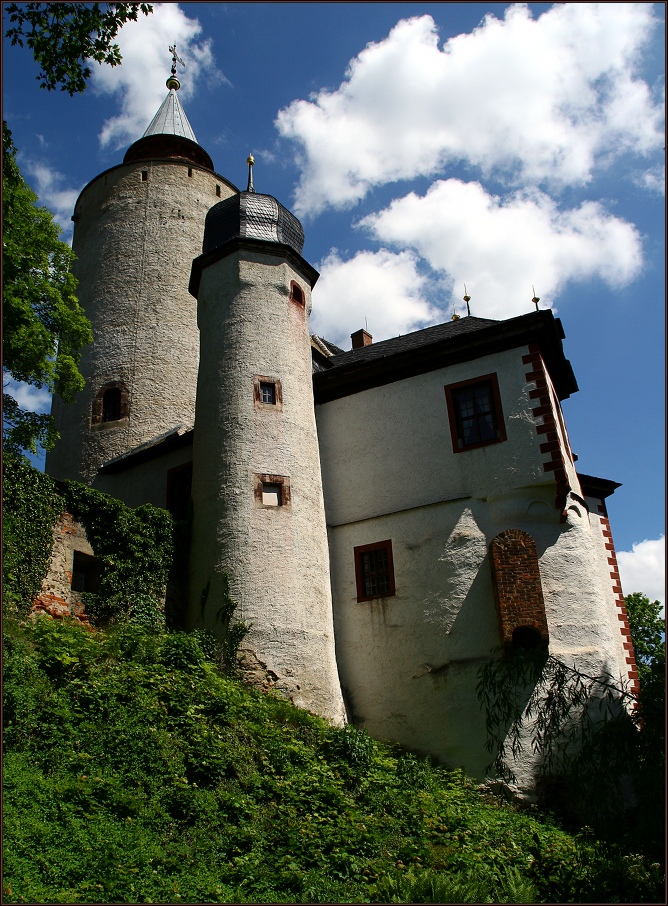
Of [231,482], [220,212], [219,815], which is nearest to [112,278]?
[220,212]

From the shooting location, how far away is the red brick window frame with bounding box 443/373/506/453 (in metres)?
17.8

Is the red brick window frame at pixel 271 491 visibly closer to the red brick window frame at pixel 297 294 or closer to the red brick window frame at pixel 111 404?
the red brick window frame at pixel 297 294

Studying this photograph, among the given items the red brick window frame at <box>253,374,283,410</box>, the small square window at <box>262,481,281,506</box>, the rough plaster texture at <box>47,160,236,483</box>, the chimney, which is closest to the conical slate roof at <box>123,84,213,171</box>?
the rough plaster texture at <box>47,160,236,483</box>

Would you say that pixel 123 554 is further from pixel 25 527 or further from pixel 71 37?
pixel 71 37

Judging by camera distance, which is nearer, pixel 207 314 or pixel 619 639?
pixel 619 639

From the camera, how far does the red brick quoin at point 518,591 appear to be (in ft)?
50.5

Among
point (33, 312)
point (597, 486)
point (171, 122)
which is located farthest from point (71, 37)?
point (171, 122)

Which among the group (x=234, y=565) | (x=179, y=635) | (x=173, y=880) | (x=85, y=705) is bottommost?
(x=173, y=880)

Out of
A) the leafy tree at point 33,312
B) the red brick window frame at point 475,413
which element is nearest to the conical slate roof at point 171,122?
the leafy tree at point 33,312

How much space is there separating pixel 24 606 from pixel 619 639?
11.5m

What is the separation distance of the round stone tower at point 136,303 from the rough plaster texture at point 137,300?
0.03 meters

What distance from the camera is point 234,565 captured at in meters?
16.3

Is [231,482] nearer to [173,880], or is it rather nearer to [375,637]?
[375,637]

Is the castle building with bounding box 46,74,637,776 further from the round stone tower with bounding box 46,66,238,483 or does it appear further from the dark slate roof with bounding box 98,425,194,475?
the round stone tower with bounding box 46,66,238,483
